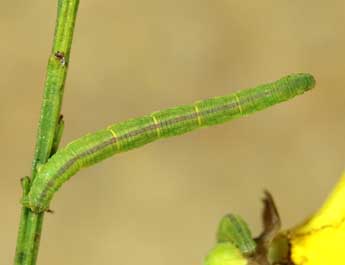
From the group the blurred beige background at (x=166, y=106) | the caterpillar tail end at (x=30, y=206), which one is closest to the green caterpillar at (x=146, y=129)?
the caterpillar tail end at (x=30, y=206)

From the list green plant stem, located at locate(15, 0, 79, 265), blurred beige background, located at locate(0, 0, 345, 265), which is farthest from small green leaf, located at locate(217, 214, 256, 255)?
blurred beige background, located at locate(0, 0, 345, 265)

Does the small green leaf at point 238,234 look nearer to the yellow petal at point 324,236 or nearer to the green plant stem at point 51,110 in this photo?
the yellow petal at point 324,236

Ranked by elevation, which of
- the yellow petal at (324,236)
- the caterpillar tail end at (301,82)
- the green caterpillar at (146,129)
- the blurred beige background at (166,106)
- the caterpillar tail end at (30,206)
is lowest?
the caterpillar tail end at (30,206)

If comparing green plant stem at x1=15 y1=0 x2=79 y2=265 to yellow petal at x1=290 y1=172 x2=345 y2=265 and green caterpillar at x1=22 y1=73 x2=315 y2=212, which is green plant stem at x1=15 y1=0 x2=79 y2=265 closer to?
green caterpillar at x1=22 y1=73 x2=315 y2=212

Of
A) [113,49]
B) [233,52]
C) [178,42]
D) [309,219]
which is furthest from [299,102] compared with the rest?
[309,219]

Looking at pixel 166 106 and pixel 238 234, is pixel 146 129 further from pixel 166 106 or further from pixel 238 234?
pixel 166 106

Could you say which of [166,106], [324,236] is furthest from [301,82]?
[166,106]
